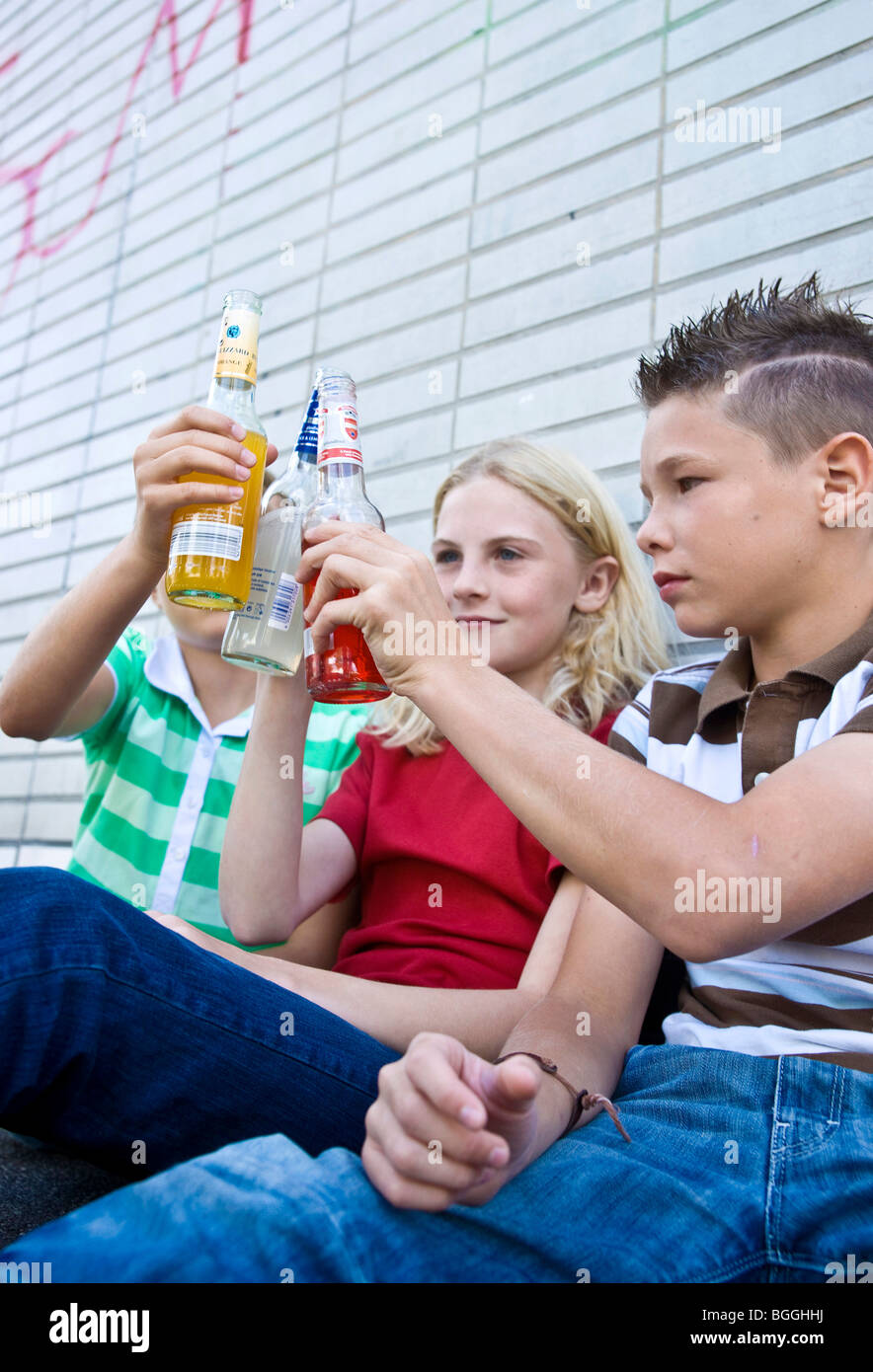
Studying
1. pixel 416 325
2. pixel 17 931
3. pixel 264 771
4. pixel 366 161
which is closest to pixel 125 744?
pixel 264 771

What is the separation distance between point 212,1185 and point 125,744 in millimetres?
1192

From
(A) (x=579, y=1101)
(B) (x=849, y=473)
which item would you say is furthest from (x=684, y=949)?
(B) (x=849, y=473)

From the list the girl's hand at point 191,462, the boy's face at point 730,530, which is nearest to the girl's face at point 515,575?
the boy's face at point 730,530

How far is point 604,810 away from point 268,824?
2.06ft

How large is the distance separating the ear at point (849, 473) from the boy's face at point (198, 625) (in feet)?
3.22

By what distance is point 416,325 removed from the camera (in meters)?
2.21

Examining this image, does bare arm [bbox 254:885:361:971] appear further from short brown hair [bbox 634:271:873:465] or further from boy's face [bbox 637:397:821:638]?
short brown hair [bbox 634:271:873:465]

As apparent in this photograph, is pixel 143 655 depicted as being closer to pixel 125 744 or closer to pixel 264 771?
pixel 125 744

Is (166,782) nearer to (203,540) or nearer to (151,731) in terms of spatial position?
(151,731)

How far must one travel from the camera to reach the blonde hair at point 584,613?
157 centimetres

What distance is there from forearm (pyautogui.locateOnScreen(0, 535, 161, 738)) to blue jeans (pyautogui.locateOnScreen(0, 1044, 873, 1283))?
77cm

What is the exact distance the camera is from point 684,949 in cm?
81

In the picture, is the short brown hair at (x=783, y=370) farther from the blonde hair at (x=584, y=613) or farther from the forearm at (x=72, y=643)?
the forearm at (x=72, y=643)

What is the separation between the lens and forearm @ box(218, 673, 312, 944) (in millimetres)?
1319
